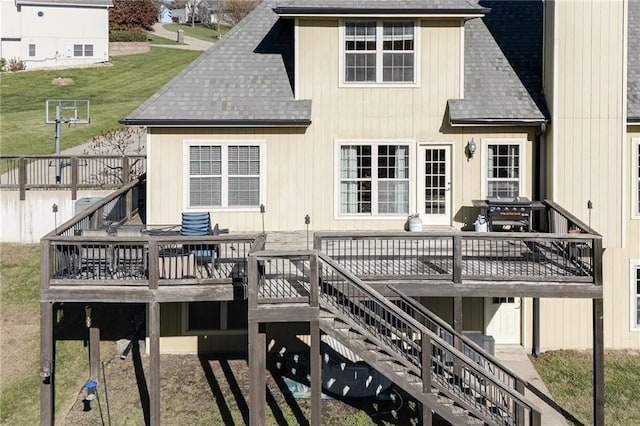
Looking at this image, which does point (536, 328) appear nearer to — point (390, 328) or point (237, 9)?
point (390, 328)

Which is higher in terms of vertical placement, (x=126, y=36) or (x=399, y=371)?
(x=126, y=36)

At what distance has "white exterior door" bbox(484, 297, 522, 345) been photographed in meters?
14.0

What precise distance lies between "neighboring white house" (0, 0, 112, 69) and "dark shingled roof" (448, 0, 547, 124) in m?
36.8

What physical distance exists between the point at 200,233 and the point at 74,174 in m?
8.38

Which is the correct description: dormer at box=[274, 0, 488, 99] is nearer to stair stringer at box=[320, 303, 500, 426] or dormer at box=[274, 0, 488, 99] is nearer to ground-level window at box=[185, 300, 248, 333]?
ground-level window at box=[185, 300, 248, 333]

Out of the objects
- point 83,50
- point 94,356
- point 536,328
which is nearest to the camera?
point 94,356

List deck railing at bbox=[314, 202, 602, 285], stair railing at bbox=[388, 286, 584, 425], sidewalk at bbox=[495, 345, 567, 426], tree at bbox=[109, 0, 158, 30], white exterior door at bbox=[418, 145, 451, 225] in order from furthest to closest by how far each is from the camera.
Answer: tree at bbox=[109, 0, 158, 30], white exterior door at bbox=[418, 145, 451, 225], sidewalk at bbox=[495, 345, 567, 426], deck railing at bbox=[314, 202, 602, 285], stair railing at bbox=[388, 286, 584, 425]

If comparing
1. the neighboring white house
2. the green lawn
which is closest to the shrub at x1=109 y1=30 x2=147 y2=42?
the green lawn

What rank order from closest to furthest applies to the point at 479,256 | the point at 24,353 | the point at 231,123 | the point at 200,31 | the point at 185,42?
1. the point at 479,256
2. the point at 231,123
3. the point at 24,353
4. the point at 185,42
5. the point at 200,31

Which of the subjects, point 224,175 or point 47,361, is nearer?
point 47,361

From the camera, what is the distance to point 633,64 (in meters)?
14.3

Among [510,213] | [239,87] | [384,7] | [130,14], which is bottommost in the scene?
[510,213]

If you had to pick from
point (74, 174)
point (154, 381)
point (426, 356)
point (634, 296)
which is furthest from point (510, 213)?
point (74, 174)

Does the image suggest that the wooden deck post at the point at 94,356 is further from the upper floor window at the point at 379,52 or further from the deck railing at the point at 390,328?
the upper floor window at the point at 379,52
